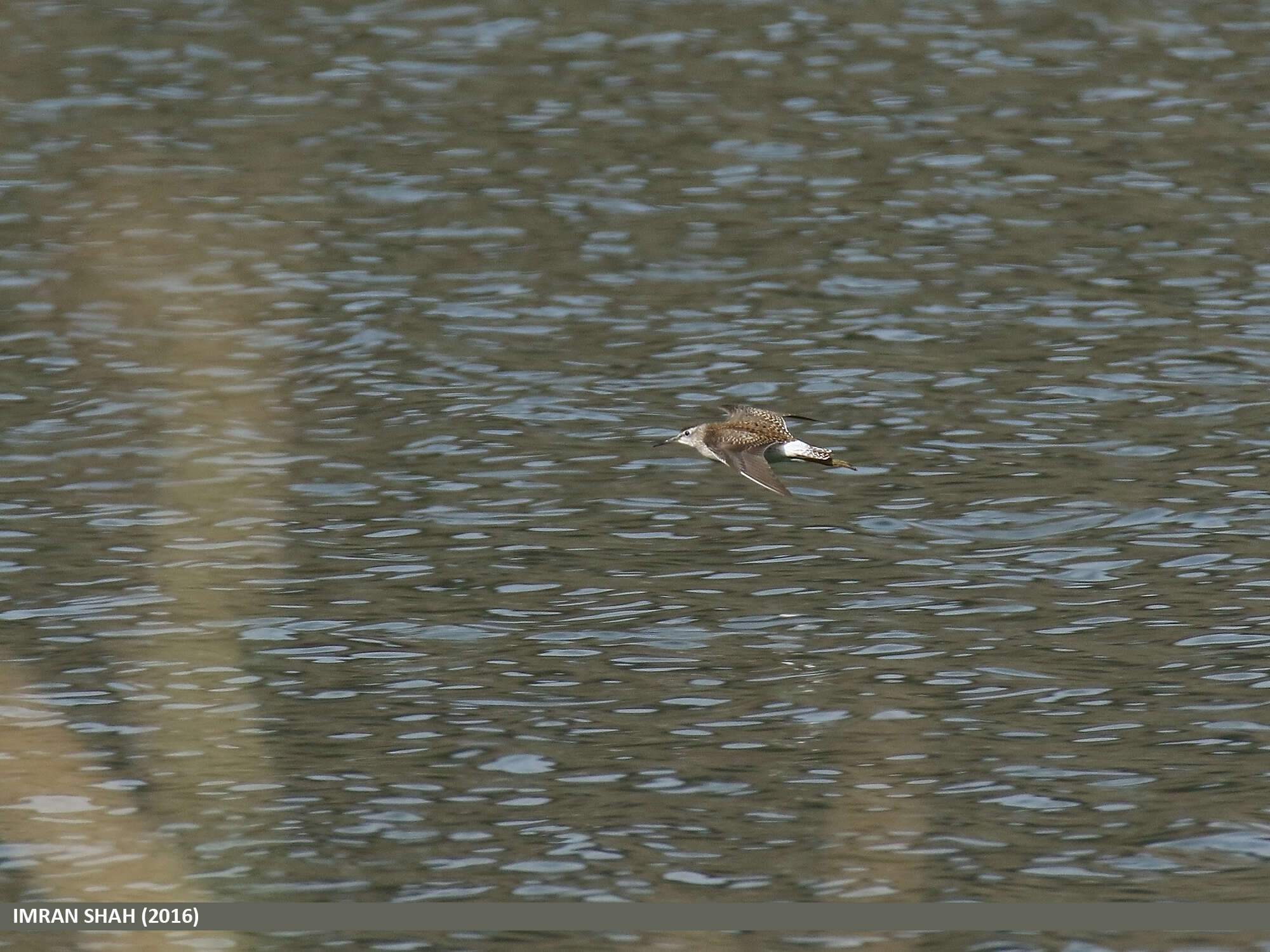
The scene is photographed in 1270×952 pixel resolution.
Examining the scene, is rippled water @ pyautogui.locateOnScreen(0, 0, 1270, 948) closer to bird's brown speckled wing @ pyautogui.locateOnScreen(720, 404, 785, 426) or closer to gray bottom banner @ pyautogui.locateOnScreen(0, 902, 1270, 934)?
gray bottom banner @ pyautogui.locateOnScreen(0, 902, 1270, 934)

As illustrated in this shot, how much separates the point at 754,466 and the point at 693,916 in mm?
3584

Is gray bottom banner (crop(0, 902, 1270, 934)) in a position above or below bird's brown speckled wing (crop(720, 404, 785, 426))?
below

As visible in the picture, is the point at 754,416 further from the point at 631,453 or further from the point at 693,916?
the point at 693,916

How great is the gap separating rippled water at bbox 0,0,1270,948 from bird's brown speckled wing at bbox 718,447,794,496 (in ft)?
2.76

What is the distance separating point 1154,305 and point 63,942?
11.3 metres

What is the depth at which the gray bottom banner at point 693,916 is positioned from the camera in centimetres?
848

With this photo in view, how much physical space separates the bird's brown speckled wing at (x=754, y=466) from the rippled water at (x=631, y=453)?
0.84 meters

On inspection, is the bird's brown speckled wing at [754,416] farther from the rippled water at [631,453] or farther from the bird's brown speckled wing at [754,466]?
the rippled water at [631,453]

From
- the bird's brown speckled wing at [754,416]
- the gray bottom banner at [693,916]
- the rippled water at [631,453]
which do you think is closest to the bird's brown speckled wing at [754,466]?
the bird's brown speckled wing at [754,416]

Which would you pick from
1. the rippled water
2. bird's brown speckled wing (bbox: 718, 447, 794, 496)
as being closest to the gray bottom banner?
the rippled water

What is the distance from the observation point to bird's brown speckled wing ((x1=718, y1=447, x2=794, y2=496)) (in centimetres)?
1132

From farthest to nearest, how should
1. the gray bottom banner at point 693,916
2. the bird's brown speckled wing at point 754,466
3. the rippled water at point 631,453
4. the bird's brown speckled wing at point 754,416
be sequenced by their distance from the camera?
the bird's brown speckled wing at point 754,416 < the bird's brown speckled wing at point 754,466 < the rippled water at point 631,453 < the gray bottom banner at point 693,916

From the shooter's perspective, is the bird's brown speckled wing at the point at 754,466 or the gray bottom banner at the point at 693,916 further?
the bird's brown speckled wing at the point at 754,466

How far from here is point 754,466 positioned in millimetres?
11742
